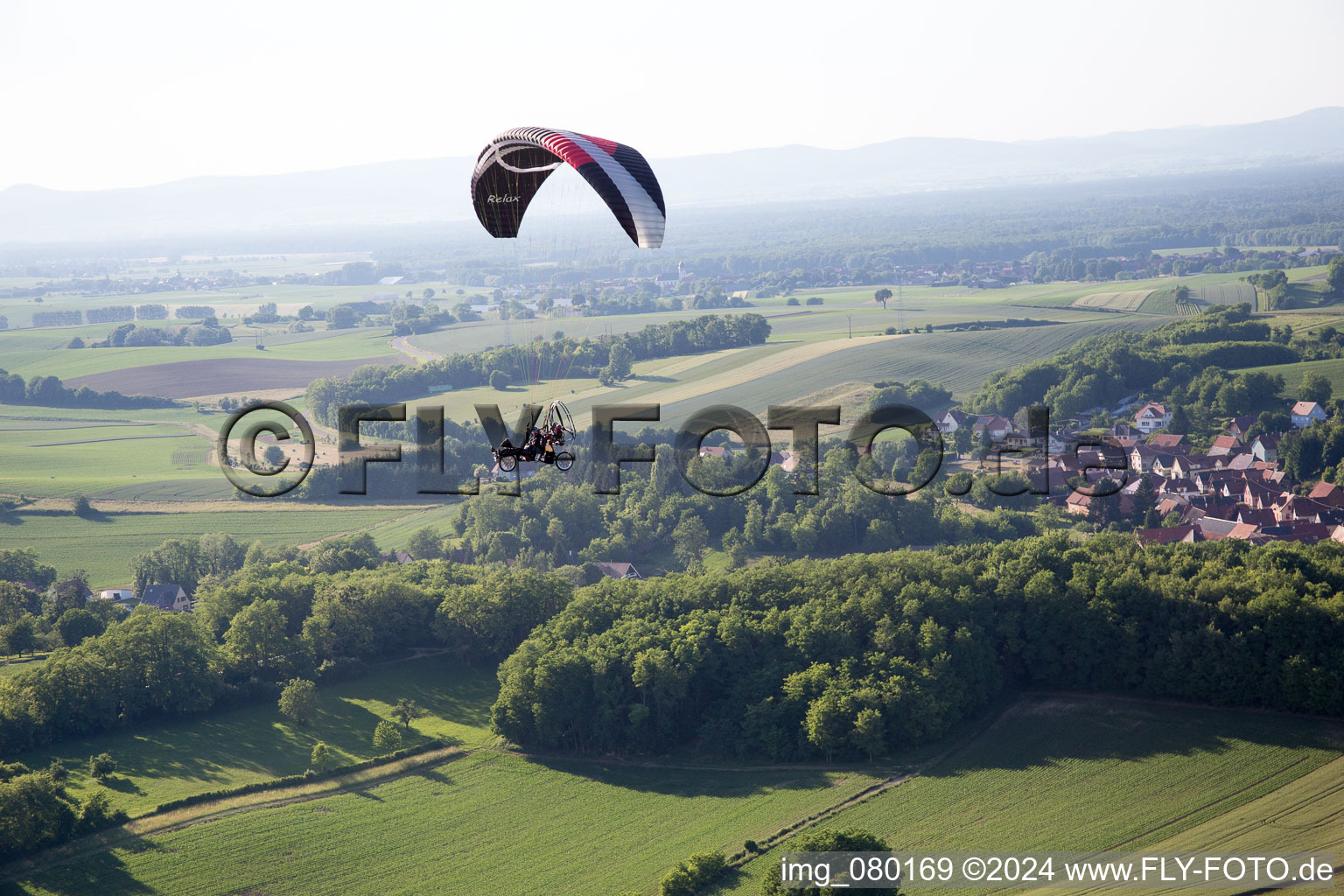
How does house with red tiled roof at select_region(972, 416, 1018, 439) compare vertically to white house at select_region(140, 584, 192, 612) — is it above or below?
above

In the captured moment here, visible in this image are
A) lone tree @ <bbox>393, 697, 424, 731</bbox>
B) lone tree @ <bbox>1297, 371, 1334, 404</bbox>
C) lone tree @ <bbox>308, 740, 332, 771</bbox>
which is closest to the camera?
lone tree @ <bbox>308, 740, 332, 771</bbox>

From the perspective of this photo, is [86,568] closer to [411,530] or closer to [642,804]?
[411,530]

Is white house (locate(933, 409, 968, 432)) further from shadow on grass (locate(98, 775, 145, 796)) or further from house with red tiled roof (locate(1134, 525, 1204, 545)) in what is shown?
shadow on grass (locate(98, 775, 145, 796))

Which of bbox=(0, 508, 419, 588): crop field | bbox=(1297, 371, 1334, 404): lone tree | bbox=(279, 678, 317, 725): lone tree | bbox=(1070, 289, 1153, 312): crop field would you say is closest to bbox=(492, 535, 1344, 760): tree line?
bbox=(279, 678, 317, 725): lone tree

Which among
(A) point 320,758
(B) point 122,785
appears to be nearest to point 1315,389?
(A) point 320,758

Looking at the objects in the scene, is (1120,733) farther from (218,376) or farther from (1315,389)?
(218,376)

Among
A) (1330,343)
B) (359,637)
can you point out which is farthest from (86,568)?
(1330,343)

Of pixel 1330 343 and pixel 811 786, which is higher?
pixel 1330 343
